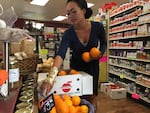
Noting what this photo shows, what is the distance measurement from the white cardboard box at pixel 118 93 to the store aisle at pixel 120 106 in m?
0.13

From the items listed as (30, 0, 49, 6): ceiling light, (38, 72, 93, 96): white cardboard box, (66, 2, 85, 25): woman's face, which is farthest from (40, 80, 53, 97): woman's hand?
(30, 0, 49, 6): ceiling light

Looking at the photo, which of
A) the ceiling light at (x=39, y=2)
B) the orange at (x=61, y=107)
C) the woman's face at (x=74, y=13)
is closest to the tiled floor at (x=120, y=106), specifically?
the woman's face at (x=74, y=13)

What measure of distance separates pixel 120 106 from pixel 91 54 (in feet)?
9.18

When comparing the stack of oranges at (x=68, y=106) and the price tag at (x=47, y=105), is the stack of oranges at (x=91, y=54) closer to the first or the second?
the stack of oranges at (x=68, y=106)

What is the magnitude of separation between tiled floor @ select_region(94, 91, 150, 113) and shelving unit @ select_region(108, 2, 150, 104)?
196 mm

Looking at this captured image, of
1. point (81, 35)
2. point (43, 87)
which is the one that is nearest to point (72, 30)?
point (81, 35)

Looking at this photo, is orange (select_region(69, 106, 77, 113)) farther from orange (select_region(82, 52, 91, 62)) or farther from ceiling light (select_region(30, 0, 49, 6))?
ceiling light (select_region(30, 0, 49, 6))

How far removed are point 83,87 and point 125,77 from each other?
3.97 metres

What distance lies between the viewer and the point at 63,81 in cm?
130

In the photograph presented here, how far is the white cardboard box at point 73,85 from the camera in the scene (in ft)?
4.21

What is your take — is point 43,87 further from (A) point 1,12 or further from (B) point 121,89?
(B) point 121,89

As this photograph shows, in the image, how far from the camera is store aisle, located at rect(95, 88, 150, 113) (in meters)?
3.89

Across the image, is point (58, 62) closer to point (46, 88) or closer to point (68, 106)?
point (46, 88)

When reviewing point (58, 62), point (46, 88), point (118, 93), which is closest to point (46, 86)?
point (46, 88)
